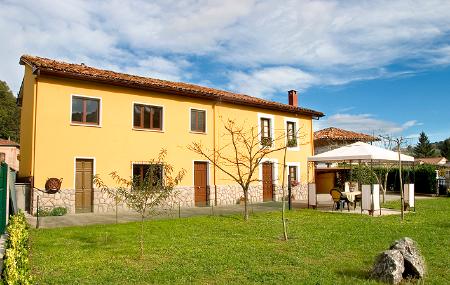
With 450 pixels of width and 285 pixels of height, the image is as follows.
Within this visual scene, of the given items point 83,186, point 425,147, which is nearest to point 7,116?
point 83,186

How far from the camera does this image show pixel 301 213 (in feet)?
48.6

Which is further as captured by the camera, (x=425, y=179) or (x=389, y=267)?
(x=425, y=179)

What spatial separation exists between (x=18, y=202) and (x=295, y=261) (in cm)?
1107

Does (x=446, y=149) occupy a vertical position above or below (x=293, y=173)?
above

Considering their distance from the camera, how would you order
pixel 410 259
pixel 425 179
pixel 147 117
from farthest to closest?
pixel 425 179, pixel 147 117, pixel 410 259

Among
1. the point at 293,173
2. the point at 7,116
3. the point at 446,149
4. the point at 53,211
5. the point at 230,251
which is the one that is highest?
the point at 7,116

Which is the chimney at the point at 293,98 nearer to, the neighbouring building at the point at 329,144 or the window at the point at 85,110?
the neighbouring building at the point at 329,144

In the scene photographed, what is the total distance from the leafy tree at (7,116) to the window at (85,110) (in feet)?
131

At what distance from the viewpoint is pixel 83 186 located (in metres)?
15.5

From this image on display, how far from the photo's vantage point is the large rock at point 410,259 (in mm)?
5919

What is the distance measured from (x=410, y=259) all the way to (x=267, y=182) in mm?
15981

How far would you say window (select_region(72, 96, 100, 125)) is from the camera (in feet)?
51.0

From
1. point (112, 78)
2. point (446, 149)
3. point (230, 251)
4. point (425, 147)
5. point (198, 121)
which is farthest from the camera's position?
point (425, 147)

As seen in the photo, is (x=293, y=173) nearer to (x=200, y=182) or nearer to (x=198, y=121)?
(x=200, y=182)
